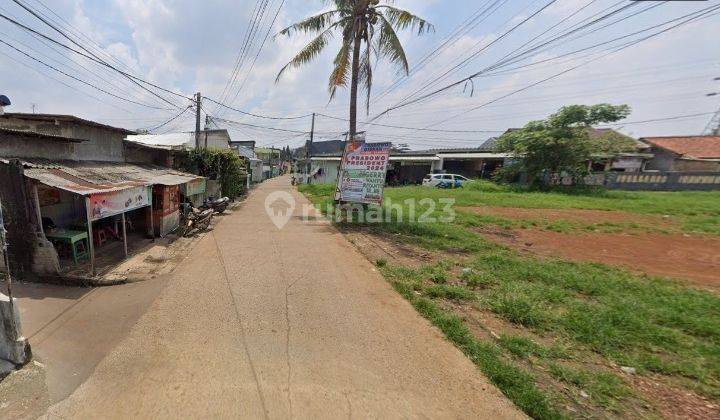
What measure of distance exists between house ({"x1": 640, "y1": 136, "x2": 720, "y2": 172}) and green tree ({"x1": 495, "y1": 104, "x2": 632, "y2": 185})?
6.25 metres

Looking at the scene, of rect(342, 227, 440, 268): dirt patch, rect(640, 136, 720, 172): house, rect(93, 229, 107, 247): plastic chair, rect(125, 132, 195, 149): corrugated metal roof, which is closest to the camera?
rect(342, 227, 440, 268): dirt patch

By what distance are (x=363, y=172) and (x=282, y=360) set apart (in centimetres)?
886

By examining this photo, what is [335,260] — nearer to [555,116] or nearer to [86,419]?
[86,419]

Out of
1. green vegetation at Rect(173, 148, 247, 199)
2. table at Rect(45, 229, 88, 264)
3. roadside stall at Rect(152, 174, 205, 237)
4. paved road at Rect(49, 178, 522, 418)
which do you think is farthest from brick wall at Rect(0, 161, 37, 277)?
green vegetation at Rect(173, 148, 247, 199)

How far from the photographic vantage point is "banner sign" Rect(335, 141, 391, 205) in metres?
11.4

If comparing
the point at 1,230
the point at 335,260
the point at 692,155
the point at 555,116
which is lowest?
the point at 335,260

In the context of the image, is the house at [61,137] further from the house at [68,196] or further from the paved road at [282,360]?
the paved road at [282,360]

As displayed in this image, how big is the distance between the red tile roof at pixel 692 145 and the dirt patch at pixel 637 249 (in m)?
26.0

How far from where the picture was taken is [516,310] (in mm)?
4688

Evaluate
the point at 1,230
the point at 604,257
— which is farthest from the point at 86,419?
the point at 604,257

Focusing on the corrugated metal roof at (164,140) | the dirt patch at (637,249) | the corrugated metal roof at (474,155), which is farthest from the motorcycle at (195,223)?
the corrugated metal roof at (474,155)

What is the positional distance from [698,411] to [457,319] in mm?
2421

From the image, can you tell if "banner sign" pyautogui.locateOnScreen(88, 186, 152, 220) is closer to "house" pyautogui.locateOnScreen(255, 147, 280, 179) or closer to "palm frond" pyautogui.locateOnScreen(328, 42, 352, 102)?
"palm frond" pyautogui.locateOnScreen(328, 42, 352, 102)

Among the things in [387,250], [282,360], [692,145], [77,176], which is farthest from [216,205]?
[692,145]
